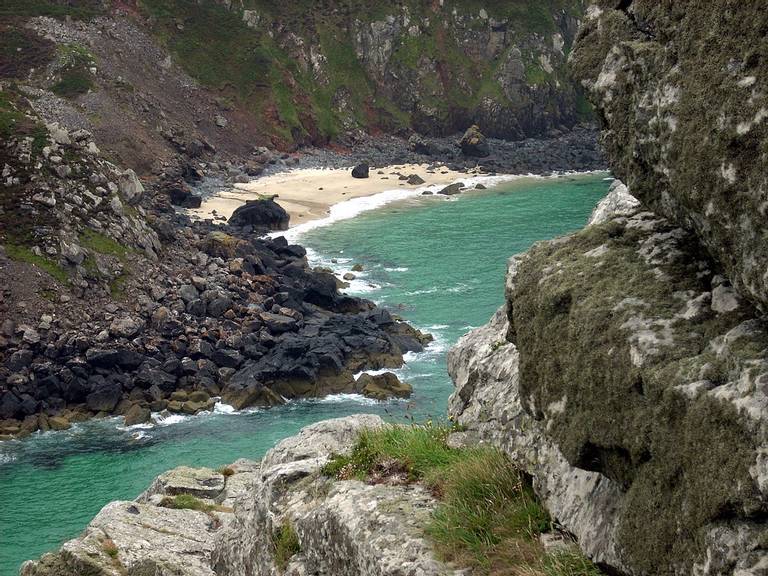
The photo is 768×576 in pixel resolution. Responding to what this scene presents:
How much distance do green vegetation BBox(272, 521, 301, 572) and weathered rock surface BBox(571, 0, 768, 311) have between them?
5.35m

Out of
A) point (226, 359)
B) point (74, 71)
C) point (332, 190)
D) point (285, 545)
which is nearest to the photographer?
point (285, 545)

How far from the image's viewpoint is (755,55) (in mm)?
5988

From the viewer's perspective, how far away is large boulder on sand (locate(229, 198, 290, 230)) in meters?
72.1

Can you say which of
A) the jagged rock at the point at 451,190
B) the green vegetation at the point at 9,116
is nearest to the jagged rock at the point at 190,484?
the green vegetation at the point at 9,116

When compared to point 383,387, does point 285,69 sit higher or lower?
higher

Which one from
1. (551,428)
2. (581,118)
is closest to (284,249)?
(551,428)

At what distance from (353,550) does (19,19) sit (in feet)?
319

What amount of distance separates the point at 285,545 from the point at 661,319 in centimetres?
533

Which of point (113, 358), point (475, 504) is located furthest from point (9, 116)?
point (475, 504)

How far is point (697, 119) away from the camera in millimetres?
6426

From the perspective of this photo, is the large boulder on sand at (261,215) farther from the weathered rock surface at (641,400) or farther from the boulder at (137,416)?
the weathered rock surface at (641,400)

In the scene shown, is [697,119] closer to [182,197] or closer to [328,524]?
[328,524]

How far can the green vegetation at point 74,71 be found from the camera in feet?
280

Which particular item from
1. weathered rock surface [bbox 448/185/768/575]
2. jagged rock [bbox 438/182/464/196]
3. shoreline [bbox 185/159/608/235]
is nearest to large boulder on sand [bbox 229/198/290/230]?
shoreline [bbox 185/159/608/235]
